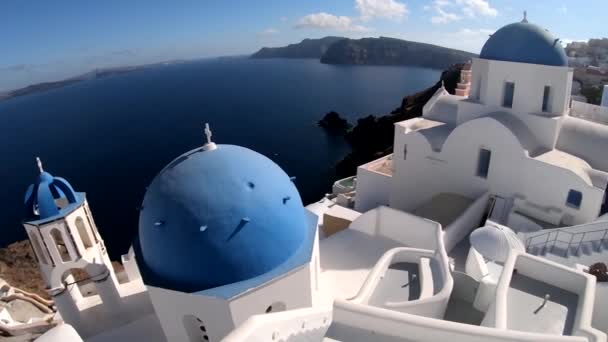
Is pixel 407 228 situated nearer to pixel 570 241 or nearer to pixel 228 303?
pixel 570 241

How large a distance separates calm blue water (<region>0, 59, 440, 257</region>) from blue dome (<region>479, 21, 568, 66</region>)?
2847 centimetres

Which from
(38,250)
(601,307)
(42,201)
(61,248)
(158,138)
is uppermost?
(42,201)

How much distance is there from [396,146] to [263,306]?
10914mm

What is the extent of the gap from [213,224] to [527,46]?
13.1 meters

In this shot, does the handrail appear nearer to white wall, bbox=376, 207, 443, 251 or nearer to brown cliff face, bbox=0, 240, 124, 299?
white wall, bbox=376, 207, 443, 251

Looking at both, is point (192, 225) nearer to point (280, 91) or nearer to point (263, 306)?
point (263, 306)

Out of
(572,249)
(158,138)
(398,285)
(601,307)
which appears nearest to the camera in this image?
(601,307)

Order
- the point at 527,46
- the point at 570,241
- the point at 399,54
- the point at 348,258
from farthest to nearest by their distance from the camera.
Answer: the point at 399,54
the point at 527,46
the point at 348,258
the point at 570,241

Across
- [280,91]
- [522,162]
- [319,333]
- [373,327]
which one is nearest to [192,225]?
[319,333]

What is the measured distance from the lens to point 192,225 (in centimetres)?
770

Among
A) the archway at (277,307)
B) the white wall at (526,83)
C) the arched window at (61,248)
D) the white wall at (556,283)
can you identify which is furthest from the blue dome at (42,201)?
the white wall at (526,83)

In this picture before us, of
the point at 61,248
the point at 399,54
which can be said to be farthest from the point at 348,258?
the point at 399,54

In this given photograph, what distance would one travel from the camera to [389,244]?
512 inches

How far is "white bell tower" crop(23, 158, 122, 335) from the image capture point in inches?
372
